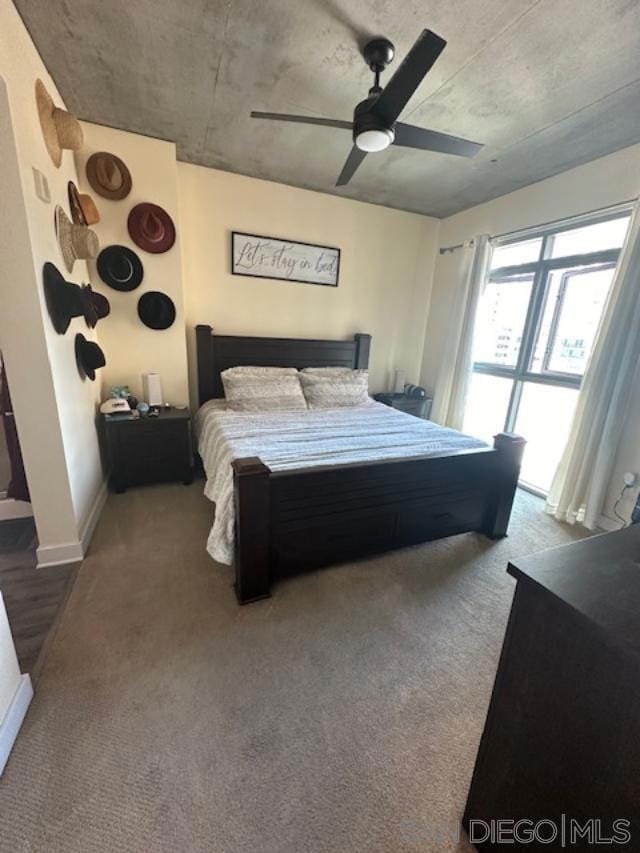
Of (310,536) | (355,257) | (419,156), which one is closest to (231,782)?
(310,536)

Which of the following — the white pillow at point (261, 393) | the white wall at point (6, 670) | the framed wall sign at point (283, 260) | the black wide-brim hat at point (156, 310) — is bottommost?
the white wall at point (6, 670)

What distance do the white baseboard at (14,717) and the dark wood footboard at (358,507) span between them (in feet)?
2.79

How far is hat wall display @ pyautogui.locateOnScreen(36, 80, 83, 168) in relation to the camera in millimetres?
1902

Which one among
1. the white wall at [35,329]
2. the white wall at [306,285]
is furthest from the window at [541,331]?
the white wall at [35,329]

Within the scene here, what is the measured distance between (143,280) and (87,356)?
0.94 m

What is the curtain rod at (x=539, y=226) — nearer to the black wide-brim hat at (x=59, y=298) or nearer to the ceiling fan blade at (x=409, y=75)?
the ceiling fan blade at (x=409, y=75)

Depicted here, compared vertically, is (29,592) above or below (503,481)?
below

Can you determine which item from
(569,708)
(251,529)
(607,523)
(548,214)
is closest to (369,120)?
(251,529)

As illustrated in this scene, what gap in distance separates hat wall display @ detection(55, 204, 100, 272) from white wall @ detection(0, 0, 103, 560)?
4.8 inches

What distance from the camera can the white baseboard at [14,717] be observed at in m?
1.13

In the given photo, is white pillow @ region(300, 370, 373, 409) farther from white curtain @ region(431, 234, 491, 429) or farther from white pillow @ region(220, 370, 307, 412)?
white curtain @ region(431, 234, 491, 429)

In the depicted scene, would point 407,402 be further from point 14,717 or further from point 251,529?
point 14,717

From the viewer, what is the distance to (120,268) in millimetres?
2887

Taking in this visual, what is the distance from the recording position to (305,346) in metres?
3.75
